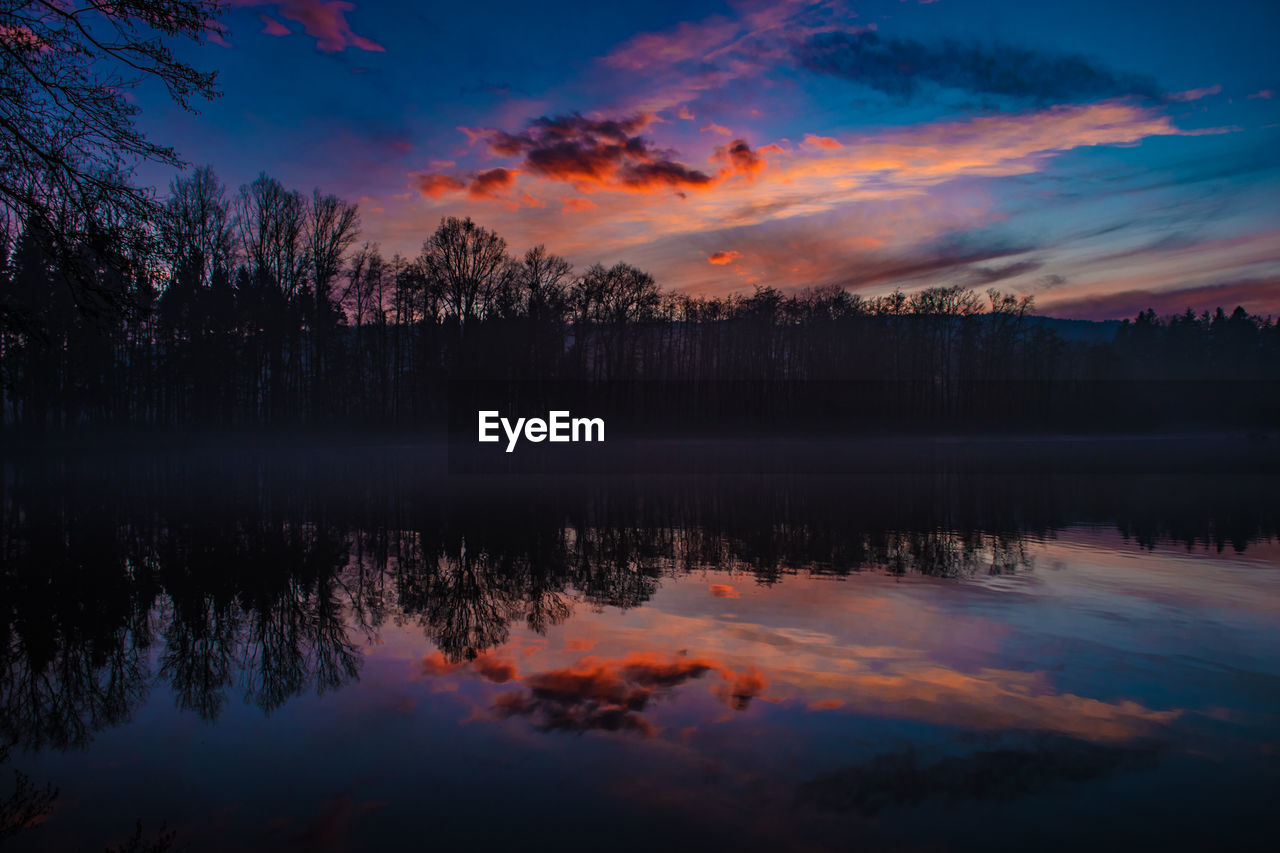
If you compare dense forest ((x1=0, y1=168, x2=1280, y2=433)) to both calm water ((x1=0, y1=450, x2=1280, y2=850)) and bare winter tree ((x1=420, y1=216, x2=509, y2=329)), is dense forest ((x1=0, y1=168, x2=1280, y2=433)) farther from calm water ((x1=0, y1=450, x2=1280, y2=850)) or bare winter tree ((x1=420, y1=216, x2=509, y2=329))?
calm water ((x1=0, y1=450, x2=1280, y2=850))

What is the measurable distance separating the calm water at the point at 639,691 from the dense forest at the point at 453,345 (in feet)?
87.7

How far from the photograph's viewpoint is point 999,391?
3671 inches

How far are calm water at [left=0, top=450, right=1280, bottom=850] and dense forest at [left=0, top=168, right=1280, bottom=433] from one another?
2674 centimetres

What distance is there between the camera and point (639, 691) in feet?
21.2

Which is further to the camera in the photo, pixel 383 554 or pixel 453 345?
pixel 453 345

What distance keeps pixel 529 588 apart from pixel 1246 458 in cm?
4977

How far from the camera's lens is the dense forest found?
51.1m

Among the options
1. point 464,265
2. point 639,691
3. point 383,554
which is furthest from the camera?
point 464,265

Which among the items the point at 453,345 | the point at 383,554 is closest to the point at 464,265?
the point at 453,345

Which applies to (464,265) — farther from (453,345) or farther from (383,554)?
(383,554)

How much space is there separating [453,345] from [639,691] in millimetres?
56840

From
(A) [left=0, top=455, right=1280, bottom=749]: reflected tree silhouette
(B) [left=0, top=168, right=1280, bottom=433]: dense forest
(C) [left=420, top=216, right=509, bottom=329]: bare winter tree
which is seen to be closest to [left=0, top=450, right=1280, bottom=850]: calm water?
(A) [left=0, top=455, right=1280, bottom=749]: reflected tree silhouette

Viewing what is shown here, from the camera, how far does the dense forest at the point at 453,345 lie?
5109 cm

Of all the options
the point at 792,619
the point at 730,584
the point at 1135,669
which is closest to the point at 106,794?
the point at 792,619
